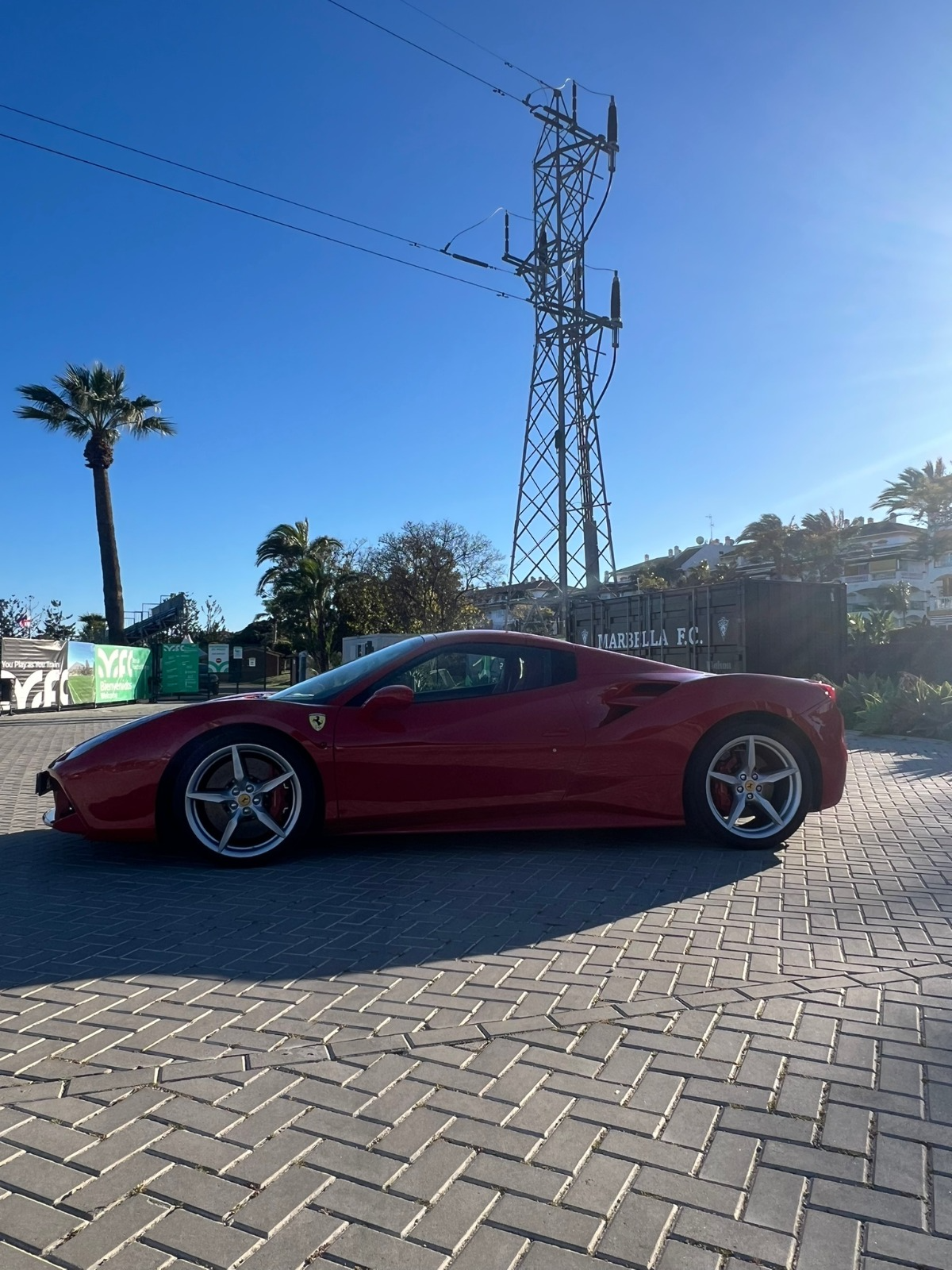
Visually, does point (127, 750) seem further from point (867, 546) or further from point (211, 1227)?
point (867, 546)

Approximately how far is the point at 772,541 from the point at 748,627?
41252 mm

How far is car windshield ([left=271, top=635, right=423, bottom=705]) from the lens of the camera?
5.28 meters

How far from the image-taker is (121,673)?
27594 millimetres

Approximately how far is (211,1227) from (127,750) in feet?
11.1

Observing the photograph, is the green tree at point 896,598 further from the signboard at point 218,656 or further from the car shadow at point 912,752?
the car shadow at point 912,752

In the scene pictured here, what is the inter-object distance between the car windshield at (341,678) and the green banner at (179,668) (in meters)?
26.9

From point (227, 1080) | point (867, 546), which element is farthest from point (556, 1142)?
point (867, 546)

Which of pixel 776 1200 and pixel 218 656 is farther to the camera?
pixel 218 656

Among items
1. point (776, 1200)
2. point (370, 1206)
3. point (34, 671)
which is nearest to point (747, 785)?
point (776, 1200)

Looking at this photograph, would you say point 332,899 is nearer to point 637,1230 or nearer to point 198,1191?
Result: point 198,1191

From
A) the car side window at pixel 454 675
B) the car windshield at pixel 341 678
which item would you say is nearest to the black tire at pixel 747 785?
the car side window at pixel 454 675

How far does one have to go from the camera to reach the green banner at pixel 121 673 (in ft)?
85.4

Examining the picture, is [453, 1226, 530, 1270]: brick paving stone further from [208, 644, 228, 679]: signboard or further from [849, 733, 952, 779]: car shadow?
[208, 644, 228, 679]: signboard

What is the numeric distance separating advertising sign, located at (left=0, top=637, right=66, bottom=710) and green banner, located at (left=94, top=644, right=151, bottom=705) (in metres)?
1.88
